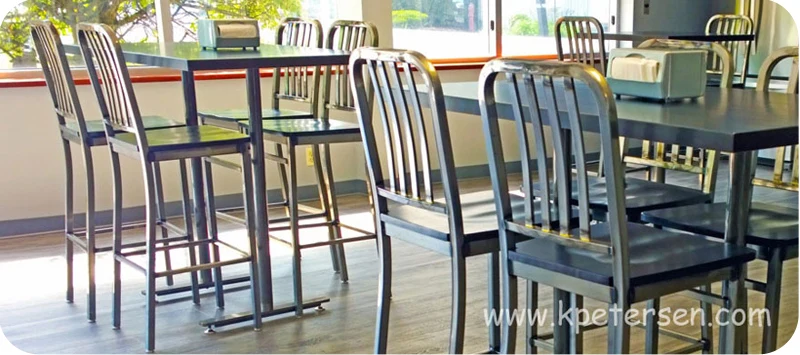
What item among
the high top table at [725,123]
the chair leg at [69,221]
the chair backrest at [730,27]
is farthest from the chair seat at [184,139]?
the chair backrest at [730,27]

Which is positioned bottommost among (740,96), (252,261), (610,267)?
(252,261)

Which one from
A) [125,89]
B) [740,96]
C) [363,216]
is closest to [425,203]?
[740,96]

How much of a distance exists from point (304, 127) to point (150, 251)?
751mm

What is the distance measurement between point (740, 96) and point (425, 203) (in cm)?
84

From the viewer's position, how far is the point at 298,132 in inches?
124

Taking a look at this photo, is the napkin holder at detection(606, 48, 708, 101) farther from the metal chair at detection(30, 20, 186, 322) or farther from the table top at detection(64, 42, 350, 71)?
the metal chair at detection(30, 20, 186, 322)

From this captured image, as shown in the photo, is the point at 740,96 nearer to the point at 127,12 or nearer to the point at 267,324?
the point at 267,324

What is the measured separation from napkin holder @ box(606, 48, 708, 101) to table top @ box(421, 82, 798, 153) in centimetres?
2

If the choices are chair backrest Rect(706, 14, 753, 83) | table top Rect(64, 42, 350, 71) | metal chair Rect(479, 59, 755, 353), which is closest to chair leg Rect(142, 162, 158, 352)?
table top Rect(64, 42, 350, 71)

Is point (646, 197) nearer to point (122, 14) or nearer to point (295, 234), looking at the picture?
point (295, 234)

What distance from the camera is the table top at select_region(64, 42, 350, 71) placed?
271 centimetres

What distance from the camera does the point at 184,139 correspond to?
9.43 ft

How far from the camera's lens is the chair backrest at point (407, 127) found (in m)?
2.03

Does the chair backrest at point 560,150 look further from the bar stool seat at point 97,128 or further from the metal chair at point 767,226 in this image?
the bar stool seat at point 97,128
